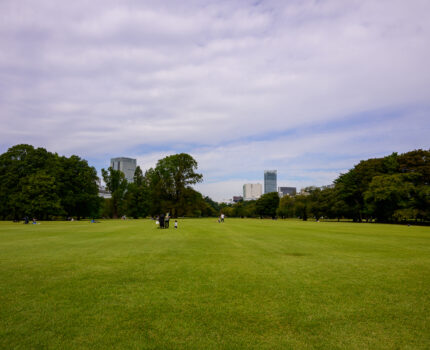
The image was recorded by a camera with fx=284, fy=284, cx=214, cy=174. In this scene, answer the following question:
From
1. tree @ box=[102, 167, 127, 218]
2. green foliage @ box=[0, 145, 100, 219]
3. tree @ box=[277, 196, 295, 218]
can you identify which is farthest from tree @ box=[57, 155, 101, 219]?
tree @ box=[277, 196, 295, 218]

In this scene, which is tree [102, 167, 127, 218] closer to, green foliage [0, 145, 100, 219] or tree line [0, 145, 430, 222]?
tree line [0, 145, 430, 222]

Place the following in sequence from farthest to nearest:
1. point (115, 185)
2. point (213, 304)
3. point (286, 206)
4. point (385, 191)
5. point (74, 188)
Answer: point (286, 206) → point (115, 185) → point (74, 188) → point (385, 191) → point (213, 304)

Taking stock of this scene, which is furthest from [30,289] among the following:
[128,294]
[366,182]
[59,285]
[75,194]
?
[366,182]

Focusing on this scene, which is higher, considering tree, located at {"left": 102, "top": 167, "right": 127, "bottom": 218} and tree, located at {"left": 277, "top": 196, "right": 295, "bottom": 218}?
tree, located at {"left": 102, "top": 167, "right": 127, "bottom": 218}

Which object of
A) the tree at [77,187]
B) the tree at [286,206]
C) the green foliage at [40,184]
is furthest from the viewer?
the tree at [286,206]

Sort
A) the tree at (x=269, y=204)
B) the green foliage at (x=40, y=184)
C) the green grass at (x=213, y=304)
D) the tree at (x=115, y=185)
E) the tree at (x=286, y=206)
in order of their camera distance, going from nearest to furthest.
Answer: the green grass at (x=213, y=304) < the green foliage at (x=40, y=184) < the tree at (x=115, y=185) < the tree at (x=286, y=206) < the tree at (x=269, y=204)

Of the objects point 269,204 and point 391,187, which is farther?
point 269,204

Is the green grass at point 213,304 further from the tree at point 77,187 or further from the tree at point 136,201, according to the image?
the tree at point 136,201

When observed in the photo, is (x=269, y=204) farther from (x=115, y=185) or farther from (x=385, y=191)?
(x=385, y=191)

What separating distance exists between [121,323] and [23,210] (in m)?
59.9

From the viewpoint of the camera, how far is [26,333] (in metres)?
4.79

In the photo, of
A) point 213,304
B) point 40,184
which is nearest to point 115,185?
point 40,184

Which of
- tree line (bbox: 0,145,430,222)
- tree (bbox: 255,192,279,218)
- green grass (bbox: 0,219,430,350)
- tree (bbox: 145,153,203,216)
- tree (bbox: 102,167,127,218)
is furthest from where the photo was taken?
tree (bbox: 255,192,279,218)

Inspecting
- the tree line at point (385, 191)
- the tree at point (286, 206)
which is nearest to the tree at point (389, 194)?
the tree line at point (385, 191)
